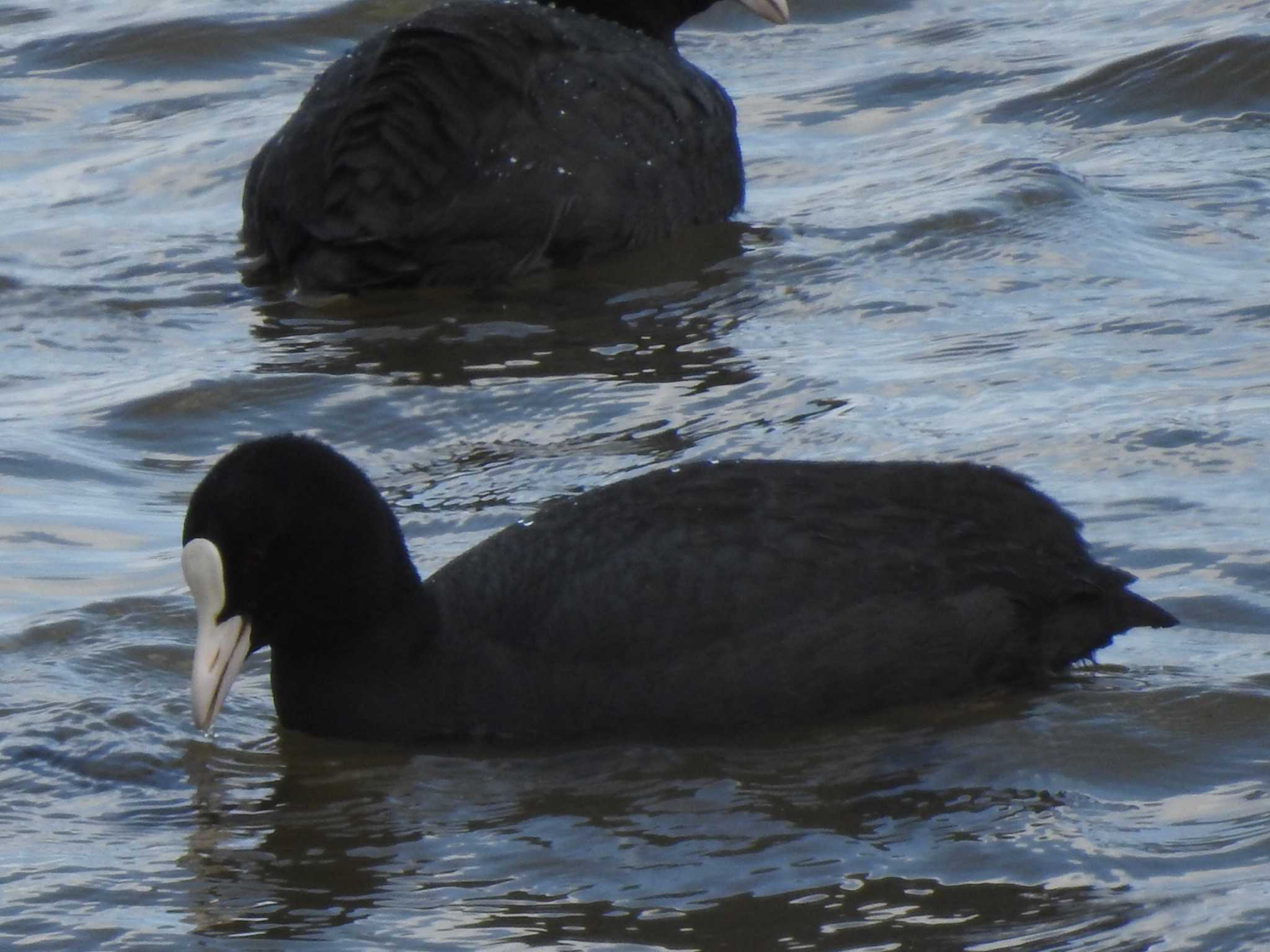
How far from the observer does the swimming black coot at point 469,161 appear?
802cm

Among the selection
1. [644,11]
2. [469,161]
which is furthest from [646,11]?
[469,161]

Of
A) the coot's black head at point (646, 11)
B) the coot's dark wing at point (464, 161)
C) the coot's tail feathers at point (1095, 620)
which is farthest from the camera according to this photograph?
the coot's black head at point (646, 11)

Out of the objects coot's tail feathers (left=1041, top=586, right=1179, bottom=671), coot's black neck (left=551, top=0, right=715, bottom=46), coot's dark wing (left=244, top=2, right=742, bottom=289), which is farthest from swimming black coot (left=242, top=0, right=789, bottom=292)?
coot's tail feathers (left=1041, top=586, right=1179, bottom=671)

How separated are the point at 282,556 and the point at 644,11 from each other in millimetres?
4817

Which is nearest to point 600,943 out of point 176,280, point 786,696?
point 786,696

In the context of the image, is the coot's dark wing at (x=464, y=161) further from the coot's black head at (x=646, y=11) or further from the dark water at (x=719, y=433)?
the coot's black head at (x=646, y=11)

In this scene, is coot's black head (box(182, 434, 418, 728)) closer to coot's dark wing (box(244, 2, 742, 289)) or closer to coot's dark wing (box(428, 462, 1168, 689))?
coot's dark wing (box(428, 462, 1168, 689))

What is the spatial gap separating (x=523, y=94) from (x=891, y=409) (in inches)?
82.0

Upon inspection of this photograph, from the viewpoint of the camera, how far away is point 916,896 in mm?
4203

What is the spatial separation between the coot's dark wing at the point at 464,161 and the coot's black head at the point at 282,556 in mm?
3036

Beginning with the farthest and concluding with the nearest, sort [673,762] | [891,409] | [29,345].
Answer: [29,345], [891,409], [673,762]

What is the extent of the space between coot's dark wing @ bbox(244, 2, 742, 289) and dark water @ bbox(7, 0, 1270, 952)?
0.17 meters

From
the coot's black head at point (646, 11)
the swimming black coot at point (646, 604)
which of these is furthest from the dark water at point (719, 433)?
the coot's black head at point (646, 11)

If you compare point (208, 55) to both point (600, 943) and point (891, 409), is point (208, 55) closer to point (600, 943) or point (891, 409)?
point (891, 409)
